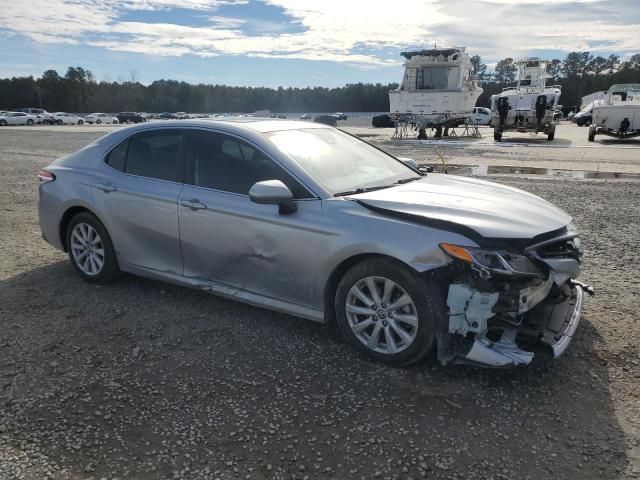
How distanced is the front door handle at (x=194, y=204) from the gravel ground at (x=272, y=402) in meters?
0.91

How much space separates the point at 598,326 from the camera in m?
3.92

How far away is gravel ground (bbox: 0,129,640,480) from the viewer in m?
2.53

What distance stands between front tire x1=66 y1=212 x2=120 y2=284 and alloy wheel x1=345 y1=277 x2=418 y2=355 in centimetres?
248

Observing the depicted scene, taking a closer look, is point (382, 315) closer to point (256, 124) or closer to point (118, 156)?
point (256, 124)

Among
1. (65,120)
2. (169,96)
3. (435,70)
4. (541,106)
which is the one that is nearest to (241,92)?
(169,96)

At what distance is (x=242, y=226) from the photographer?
3818 mm

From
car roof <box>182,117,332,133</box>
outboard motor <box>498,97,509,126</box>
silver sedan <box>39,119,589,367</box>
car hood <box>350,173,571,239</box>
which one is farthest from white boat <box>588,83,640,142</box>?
car roof <box>182,117,332,133</box>

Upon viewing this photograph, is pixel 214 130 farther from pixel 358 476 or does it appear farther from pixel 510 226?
pixel 358 476

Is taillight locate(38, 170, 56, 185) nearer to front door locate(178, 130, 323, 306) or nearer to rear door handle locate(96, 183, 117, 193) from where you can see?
rear door handle locate(96, 183, 117, 193)

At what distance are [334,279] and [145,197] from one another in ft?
6.22

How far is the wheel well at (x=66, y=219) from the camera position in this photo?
4914mm

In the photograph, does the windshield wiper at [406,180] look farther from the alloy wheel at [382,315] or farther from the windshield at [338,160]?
the alloy wheel at [382,315]

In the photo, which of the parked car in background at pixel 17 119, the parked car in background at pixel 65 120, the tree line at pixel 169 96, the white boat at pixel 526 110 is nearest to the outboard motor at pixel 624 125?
the white boat at pixel 526 110

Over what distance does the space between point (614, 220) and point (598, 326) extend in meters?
3.81
